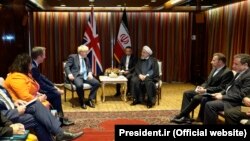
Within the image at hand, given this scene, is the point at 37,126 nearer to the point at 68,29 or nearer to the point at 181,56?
the point at 68,29

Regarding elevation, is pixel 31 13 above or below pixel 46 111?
above

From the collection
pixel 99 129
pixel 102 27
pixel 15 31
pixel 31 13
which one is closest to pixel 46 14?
pixel 31 13

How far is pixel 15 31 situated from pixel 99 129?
2962 millimetres

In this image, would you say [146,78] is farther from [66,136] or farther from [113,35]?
[113,35]

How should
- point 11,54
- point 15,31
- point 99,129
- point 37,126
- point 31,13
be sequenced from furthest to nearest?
1. point 31,13
2. point 15,31
3. point 11,54
4. point 99,129
5. point 37,126

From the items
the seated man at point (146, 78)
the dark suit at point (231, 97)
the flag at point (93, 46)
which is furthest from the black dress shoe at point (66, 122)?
the flag at point (93, 46)

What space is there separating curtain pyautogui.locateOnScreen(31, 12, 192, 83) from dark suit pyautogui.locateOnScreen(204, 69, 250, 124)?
508cm

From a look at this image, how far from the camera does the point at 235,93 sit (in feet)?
14.8

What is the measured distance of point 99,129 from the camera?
4.98 meters

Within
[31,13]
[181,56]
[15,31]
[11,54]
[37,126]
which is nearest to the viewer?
[37,126]

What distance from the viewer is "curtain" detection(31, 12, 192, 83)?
31.4ft

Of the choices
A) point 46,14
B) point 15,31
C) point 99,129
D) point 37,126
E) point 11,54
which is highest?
point 46,14

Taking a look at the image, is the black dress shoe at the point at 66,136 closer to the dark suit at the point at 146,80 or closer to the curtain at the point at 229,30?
the dark suit at the point at 146,80

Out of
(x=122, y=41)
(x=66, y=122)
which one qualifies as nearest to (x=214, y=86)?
(x=66, y=122)
